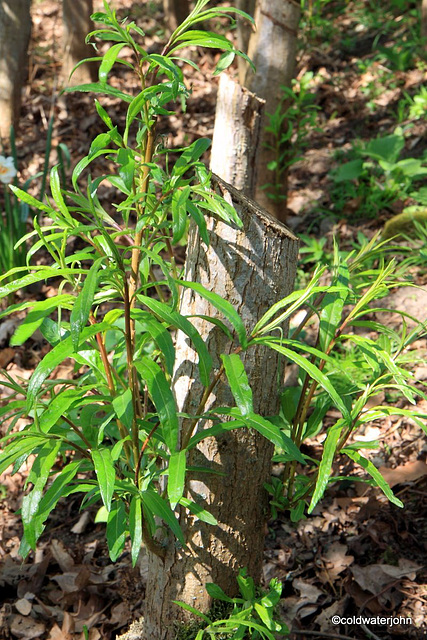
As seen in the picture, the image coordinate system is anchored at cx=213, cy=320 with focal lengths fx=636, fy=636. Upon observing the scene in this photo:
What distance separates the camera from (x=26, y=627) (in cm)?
226

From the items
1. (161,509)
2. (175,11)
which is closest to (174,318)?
(161,509)

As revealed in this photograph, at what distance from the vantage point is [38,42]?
7074mm

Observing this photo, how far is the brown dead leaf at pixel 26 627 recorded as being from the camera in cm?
223

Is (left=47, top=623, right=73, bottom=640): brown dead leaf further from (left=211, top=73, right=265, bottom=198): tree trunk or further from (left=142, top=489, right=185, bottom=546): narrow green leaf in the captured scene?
(left=211, top=73, right=265, bottom=198): tree trunk

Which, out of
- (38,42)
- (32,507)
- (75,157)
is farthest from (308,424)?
(38,42)

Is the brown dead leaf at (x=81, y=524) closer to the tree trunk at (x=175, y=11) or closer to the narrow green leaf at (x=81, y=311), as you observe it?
the narrow green leaf at (x=81, y=311)

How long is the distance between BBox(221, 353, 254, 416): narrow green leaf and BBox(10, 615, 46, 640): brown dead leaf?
4.95ft

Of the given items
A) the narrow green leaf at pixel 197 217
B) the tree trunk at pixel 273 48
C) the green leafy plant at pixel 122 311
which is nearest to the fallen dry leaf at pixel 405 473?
the green leafy plant at pixel 122 311

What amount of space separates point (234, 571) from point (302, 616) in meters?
0.52

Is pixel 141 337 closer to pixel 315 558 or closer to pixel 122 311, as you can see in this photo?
pixel 122 311

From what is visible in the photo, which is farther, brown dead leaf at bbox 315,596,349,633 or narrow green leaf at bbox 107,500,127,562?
brown dead leaf at bbox 315,596,349,633

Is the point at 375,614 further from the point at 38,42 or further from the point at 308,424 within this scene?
the point at 38,42

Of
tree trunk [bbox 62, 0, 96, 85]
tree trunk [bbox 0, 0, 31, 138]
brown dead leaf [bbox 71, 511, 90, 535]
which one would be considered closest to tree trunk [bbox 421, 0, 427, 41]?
tree trunk [bbox 62, 0, 96, 85]

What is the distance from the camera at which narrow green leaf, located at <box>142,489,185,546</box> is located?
1.40 metres
